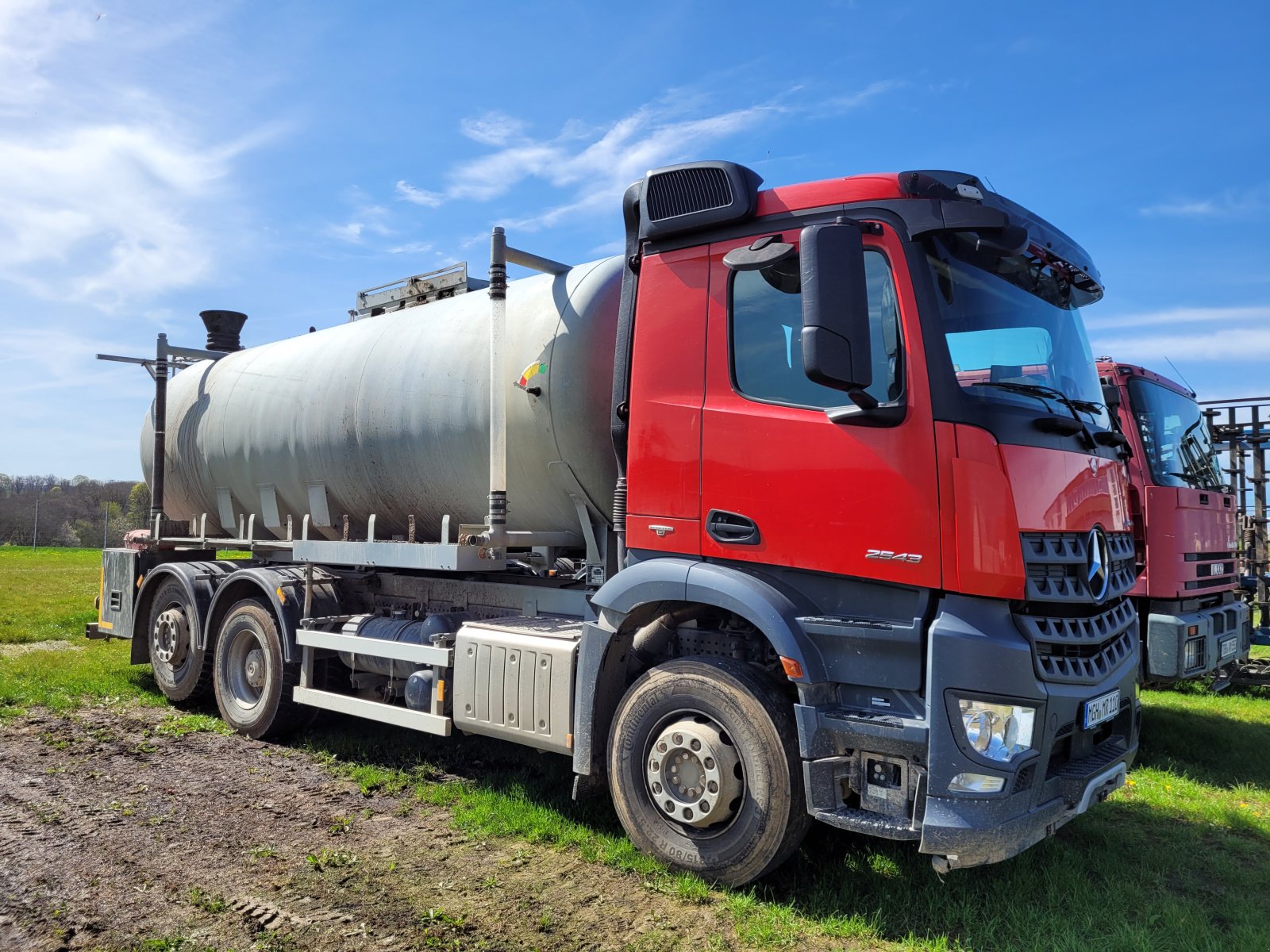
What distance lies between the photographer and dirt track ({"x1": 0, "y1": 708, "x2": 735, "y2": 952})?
3879 mm

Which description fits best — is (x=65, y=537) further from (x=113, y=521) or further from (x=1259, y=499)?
(x=1259, y=499)

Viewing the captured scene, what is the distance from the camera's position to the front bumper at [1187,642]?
665 centimetres

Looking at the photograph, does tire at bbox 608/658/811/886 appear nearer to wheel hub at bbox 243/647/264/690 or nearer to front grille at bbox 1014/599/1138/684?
front grille at bbox 1014/599/1138/684

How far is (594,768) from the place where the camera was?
15.5 ft

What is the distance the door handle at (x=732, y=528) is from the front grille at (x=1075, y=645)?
1.17m

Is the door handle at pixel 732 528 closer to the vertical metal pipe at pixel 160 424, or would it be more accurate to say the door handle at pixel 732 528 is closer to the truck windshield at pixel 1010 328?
the truck windshield at pixel 1010 328

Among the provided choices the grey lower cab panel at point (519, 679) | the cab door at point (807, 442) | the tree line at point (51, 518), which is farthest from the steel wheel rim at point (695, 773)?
the tree line at point (51, 518)

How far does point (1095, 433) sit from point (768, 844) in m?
2.40

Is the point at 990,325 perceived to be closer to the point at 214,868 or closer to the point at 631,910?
the point at 631,910

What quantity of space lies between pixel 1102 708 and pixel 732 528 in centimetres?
176

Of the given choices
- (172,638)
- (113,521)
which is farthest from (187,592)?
(113,521)

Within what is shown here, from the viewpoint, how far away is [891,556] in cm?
385

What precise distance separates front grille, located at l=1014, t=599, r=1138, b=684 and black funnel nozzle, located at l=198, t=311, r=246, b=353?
27.4 feet

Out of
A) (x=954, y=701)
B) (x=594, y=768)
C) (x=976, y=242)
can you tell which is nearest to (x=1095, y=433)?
(x=976, y=242)
